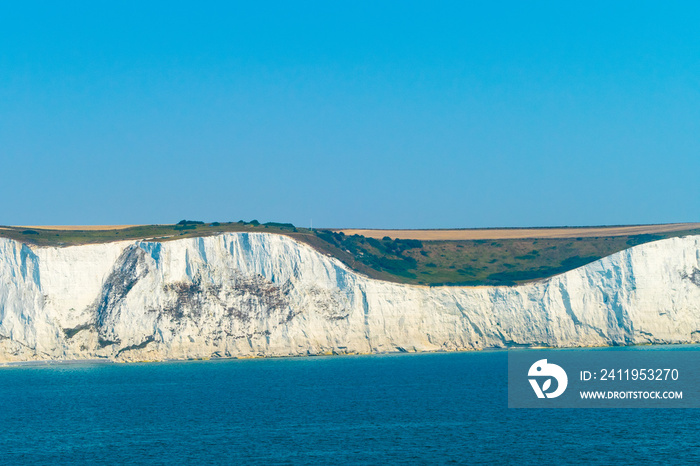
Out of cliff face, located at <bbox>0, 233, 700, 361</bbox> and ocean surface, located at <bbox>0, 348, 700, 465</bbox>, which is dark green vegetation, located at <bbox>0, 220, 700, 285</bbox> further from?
ocean surface, located at <bbox>0, 348, 700, 465</bbox>

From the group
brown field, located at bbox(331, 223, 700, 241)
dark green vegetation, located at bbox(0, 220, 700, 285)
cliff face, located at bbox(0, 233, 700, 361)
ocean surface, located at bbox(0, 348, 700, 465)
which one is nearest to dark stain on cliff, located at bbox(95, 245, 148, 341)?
cliff face, located at bbox(0, 233, 700, 361)

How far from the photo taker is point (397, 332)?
262ft

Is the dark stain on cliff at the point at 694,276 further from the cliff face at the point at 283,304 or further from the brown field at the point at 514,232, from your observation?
the brown field at the point at 514,232

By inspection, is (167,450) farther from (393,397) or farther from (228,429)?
(393,397)

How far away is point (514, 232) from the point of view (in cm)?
11969

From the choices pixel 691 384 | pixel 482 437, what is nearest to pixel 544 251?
pixel 691 384

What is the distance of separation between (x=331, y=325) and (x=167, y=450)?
137ft

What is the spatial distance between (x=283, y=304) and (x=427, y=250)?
102 ft

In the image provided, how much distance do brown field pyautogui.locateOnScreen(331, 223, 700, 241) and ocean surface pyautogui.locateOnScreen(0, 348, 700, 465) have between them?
158 ft

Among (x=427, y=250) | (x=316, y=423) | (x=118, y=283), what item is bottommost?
(x=316, y=423)

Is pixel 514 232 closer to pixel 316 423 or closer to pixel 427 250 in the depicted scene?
pixel 427 250

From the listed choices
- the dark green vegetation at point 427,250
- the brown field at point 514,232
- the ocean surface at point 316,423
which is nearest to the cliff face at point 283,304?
the dark green vegetation at point 427,250

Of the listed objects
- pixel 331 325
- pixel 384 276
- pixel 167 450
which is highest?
pixel 384 276

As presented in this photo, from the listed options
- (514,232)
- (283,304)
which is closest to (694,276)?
(514,232)
